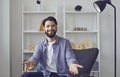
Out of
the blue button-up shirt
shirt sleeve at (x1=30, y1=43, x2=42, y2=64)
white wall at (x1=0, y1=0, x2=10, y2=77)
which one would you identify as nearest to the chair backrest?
the blue button-up shirt

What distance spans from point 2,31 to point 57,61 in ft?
5.28

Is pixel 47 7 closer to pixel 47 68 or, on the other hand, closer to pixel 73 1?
Result: pixel 73 1

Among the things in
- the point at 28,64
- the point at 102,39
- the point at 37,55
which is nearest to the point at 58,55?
the point at 37,55

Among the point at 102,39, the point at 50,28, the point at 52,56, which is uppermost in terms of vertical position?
the point at 50,28

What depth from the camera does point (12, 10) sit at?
4.54m

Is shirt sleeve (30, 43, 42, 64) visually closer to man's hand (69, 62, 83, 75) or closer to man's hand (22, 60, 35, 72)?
man's hand (22, 60, 35, 72)

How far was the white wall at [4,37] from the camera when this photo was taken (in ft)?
14.3

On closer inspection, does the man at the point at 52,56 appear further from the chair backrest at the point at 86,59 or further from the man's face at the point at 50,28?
the chair backrest at the point at 86,59

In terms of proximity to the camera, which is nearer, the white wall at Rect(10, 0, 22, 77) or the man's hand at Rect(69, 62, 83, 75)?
the man's hand at Rect(69, 62, 83, 75)

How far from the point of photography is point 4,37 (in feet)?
14.3

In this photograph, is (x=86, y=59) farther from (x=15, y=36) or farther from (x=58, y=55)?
(x=15, y=36)

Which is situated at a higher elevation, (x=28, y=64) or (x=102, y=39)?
(x=102, y=39)

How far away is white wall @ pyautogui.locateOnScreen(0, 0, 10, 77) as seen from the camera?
434 cm

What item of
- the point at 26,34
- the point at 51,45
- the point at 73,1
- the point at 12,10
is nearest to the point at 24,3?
the point at 12,10
